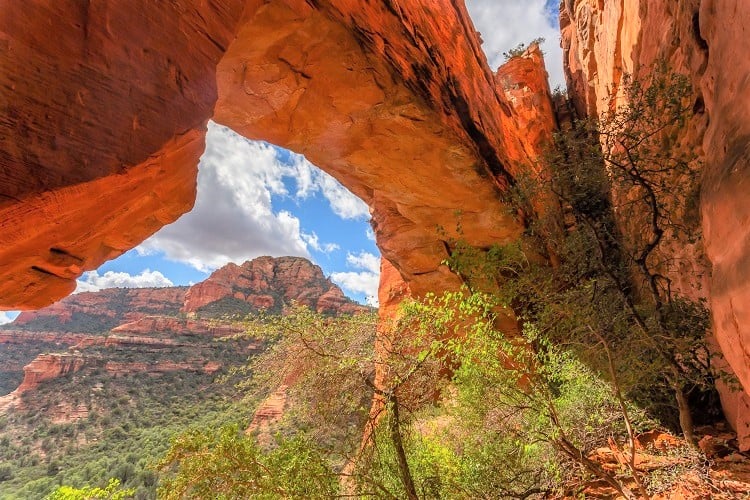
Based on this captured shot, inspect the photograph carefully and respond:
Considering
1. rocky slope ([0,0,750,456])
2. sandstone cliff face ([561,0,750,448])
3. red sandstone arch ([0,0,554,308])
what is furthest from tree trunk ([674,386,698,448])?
red sandstone arch ([0,0,554,308])

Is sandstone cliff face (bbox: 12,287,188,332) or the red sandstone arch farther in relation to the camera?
sandstone cliff face (bbox: 12,287,188,332)

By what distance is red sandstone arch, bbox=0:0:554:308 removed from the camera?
2277mm

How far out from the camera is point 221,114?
19.8 feet

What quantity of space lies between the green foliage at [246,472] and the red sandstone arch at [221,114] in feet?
8.38

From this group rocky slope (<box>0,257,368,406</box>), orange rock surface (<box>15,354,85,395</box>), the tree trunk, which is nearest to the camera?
the tree trunk

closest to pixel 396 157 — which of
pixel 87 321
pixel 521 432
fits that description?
pixel 521 432

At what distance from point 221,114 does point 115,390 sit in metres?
30.7

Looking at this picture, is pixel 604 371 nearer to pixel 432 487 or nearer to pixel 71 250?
pixel 432 487

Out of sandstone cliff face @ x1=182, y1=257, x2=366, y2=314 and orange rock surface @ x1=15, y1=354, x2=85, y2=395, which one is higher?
sandstone cliff face @ x1=182, y1=257, x2=366, y2=314

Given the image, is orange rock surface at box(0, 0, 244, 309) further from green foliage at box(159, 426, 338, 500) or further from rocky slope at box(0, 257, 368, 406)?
rocky slope at box(0, 257, 368, 406)

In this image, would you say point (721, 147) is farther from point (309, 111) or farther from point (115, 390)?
point (115, 390)

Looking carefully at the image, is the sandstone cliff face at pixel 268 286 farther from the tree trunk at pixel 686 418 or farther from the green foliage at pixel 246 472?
the tree trunk at pixel 686 418

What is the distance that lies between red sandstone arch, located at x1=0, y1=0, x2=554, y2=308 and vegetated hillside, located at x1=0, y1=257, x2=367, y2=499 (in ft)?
9.90

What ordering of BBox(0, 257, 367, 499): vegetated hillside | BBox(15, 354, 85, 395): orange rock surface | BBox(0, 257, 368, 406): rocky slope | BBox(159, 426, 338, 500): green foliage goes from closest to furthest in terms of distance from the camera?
BBox(159, 426, 338, 500): green foliage
BBox(0, 257, 367, 499): vegetated hillside
BBox(15, 354, 85, 395): orange rock surface
BBox(0, 257, 368, 406): rocky slope
